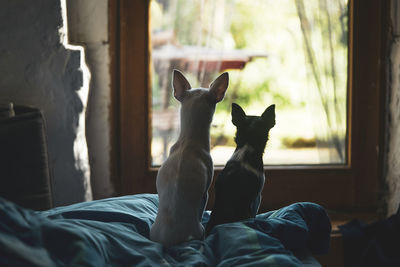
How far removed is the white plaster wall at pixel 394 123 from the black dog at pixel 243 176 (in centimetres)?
108

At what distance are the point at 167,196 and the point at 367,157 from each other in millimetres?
1420

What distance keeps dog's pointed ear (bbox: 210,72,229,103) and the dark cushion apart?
25.1 inches

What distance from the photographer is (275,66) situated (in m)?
2.21

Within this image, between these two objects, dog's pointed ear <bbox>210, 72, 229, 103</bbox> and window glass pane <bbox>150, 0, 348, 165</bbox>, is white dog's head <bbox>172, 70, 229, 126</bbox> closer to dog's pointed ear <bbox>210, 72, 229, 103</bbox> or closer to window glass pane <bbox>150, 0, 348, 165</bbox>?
dog's pointed ear <bbox>210, 72, 229, 103</bbox>

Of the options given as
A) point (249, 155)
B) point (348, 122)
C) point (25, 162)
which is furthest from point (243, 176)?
→ point (348, 122)

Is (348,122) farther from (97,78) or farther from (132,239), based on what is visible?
(132,239)

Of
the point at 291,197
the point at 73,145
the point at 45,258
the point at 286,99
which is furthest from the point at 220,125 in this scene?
the point at 45,258

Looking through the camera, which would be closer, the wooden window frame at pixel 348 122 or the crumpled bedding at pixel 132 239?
the crumpled bedding at pixel 132 239

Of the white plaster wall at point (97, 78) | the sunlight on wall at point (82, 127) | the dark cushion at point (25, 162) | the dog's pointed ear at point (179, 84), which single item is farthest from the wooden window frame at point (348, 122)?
the dog's pointed ear at point (179, 84)

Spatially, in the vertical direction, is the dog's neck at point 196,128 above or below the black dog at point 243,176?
above

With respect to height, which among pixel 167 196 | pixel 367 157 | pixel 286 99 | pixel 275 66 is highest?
pixel 275 66

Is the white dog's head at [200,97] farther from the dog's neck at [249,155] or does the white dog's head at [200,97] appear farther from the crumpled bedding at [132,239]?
the crumpled bedding at [132,239]

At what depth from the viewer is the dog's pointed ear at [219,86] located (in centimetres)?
125

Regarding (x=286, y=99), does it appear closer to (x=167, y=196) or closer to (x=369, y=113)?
(x=369, y=113)
